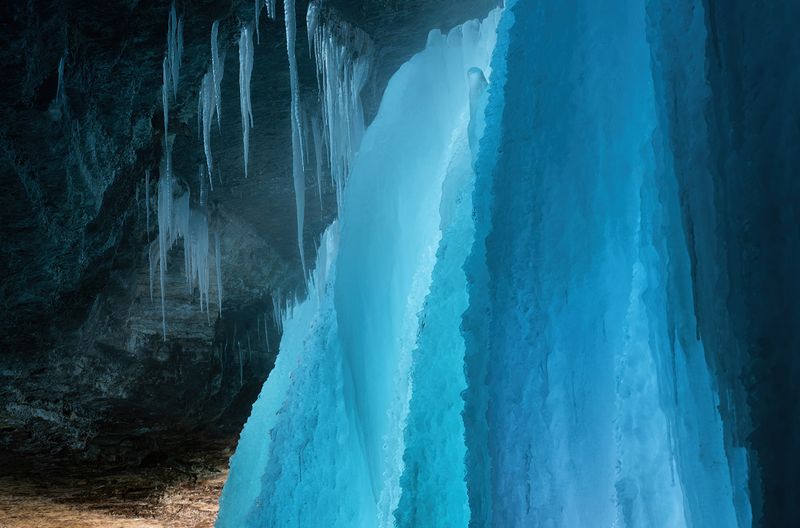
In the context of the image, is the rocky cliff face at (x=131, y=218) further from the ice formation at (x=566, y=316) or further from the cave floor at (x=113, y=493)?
the ice formation at (x=566, y=316)

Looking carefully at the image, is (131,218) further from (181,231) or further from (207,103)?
(207,103)

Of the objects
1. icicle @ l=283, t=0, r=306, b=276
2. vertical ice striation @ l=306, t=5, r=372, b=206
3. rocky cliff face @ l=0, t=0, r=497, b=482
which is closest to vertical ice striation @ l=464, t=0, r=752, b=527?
icicle @ l=283, t=0, r=306, b=276

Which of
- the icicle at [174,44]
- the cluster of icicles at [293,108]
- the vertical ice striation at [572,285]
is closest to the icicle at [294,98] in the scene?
the cluster of icicles at [293,108]

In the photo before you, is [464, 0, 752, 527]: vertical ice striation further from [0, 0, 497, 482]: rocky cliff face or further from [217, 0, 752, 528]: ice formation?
[0, 0, 497, 482]: rocky cliff face

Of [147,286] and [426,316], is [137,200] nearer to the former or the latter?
[147,286]

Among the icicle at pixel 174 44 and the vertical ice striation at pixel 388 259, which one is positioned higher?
the icicle at pixel 174 44

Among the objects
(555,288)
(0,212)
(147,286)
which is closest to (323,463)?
(147,286)

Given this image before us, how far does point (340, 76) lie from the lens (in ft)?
13.6

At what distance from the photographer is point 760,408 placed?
1590mm

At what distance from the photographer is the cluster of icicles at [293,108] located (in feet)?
12.4

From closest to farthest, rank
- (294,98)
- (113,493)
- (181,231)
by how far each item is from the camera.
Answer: (294,98), (181,231), (113,493)

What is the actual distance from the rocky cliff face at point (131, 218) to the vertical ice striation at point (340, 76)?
3.2 inches

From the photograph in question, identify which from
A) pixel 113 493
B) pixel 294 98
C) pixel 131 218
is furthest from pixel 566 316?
pixel 113 493

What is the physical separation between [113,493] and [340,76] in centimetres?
573
